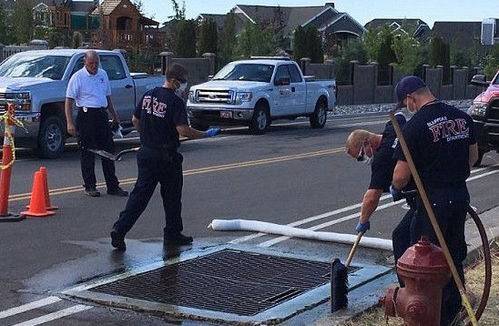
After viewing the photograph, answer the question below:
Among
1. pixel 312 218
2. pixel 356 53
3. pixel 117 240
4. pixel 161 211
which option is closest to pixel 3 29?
pixel 356 53

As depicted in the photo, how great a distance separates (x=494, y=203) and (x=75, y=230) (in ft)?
19.1

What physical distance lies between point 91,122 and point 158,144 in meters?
3.73

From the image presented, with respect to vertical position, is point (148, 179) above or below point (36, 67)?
below

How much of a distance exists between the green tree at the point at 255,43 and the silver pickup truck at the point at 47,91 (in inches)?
993

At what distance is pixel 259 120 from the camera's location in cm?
2350

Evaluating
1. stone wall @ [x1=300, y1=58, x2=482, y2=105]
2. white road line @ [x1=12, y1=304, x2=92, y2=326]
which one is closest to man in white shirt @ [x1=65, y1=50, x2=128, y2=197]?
white road line @ [x1=12, y1=304, x2=92, y2=326]

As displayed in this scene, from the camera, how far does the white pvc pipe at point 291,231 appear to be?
939cm

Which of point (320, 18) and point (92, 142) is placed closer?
point (92, 142)

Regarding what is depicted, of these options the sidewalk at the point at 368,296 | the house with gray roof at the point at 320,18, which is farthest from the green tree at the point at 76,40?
the house with gray roof at the point at 320,18

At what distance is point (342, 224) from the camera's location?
35.5 ft

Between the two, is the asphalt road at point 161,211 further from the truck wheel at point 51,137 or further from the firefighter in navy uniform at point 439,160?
the firefighter in navy uniform at point 439,160

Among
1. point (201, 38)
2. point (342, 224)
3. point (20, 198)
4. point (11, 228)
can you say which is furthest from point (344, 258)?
point (201, 38)

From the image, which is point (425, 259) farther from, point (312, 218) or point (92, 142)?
point (92, 142)

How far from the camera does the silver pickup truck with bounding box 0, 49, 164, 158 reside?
1642cm
